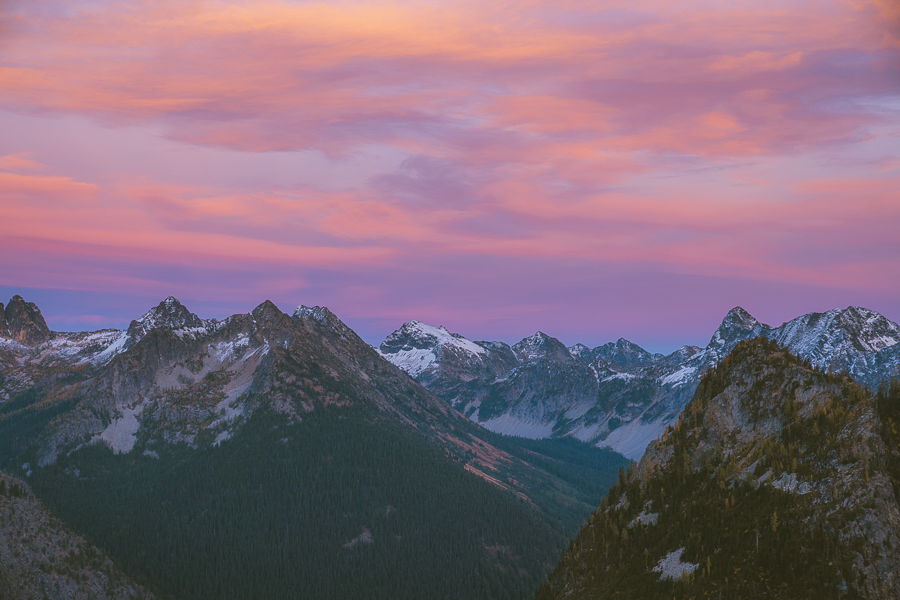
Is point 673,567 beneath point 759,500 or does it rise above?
beneath

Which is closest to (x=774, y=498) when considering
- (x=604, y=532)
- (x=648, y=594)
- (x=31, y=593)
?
(x=648, y=594)

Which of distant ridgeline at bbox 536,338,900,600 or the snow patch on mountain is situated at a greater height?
distant ridgeline at bbox 536,338,900,600

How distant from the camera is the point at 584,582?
6220 inches

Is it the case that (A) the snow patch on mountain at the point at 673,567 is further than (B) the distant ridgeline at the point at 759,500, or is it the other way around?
(A) the snow patch on mountain at the point at 673,567

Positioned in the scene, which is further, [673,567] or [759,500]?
[673,567]

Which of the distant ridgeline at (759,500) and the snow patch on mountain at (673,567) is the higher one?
the distant ridgeline at (759,500)

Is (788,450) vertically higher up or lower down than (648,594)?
higher up

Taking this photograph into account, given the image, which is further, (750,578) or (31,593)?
(31,593)

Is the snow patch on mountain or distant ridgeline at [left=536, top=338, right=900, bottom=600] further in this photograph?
the snow patch on mountain

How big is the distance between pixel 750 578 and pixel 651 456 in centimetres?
4561

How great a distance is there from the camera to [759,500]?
5349 inches

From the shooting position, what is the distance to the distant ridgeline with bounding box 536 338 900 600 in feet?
393

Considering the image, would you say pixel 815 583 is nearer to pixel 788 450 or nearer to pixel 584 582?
pixel 788 450

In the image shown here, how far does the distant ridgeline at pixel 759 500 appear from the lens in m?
120
